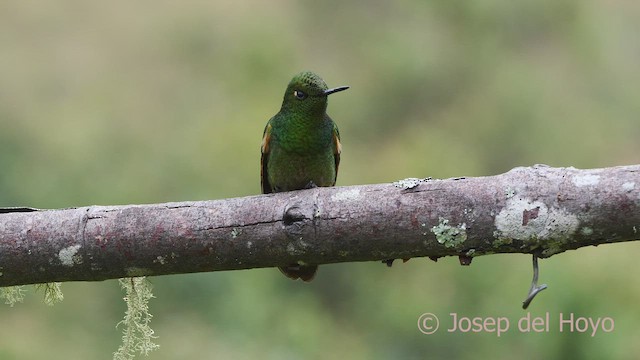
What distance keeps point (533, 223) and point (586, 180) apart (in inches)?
8.6

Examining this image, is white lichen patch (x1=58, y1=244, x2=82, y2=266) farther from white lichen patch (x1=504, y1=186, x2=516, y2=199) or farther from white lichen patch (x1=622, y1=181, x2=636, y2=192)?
white lichen patch (x1=622, y1=181, x2=636, y2=192)

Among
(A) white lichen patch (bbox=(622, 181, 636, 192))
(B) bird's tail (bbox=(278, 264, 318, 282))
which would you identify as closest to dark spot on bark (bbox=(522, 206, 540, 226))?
(A) white lichen patch (bbox=(622, 181, 636, 192))

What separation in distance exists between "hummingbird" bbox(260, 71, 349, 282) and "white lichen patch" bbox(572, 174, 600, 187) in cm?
166

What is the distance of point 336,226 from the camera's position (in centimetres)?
301

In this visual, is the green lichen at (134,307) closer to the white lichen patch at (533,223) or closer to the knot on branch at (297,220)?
the knot on branch at (297,220)

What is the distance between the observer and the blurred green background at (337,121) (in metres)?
8.23

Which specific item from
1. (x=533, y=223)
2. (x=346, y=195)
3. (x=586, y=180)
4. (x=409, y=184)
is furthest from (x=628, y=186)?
(x=346, y=195)

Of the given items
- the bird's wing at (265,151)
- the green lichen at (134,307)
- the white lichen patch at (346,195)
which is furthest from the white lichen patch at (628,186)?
the bird's wing at (265,151)

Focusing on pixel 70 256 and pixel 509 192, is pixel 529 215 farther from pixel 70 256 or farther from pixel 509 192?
pixel 70 256

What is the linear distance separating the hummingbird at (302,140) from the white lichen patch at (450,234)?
1502mm

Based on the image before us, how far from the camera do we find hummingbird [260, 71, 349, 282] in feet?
14.1

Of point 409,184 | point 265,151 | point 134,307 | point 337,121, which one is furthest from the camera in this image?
point 337,121

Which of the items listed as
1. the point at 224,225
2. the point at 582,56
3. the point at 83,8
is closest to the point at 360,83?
the point at 582,56

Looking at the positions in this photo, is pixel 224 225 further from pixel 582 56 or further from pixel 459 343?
→ pixel 582 56
